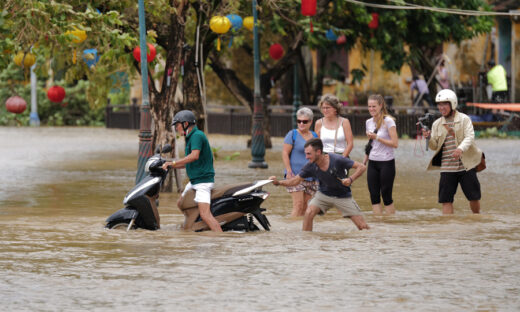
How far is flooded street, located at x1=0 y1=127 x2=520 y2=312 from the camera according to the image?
7919 mm

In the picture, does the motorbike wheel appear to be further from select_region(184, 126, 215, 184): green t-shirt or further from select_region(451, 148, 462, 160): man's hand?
select_region(451, 148, 462, 160): man's hand

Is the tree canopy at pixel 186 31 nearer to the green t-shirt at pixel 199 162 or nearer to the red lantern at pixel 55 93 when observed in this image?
the red lantern at pixel 55 93

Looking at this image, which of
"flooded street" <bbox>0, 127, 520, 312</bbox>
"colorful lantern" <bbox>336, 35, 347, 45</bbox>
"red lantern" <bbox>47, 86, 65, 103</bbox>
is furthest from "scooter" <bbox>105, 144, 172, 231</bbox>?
"colorful lantern" <bbox>336, 35, 347, 45</bbox>

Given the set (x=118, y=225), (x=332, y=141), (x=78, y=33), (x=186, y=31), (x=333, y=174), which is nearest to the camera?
(x=333, y=174)

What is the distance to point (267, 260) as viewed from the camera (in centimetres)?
977

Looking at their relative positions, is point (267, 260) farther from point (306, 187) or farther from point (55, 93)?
point (55, 93)

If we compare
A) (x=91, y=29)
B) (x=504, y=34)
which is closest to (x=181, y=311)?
(x=91, y=29)

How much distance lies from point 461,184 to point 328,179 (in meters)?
2.56

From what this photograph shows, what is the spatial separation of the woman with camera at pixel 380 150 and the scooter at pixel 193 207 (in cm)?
219

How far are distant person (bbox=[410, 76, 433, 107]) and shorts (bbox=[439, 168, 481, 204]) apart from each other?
21287 millimetres

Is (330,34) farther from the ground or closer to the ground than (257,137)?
farther from the ground

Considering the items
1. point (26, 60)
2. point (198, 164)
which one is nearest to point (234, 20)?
point (26, 60)

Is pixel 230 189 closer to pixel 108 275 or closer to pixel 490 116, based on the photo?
pixel 108 275

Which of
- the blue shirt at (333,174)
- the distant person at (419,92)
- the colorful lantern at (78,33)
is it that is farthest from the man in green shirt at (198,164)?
the distant person at (419,92)
